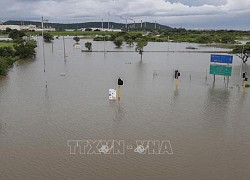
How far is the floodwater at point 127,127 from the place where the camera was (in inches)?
416

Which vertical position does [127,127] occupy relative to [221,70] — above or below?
below

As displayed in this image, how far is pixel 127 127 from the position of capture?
14.7m

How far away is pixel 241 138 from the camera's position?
13531 millimetres

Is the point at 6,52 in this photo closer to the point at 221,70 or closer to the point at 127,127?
the point at 221,70

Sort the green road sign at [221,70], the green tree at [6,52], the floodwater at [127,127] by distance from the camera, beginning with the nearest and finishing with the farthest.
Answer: the floodwater at [127,127], the green road sign at [221,70], the green tree at [6,52]

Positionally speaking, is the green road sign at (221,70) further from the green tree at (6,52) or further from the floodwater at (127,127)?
the green tree at (6,52)

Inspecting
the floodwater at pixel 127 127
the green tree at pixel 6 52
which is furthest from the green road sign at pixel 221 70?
the green tree at pixel 6 52

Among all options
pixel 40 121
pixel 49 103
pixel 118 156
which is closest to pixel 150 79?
pixel 49 103

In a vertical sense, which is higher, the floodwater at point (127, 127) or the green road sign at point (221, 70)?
the green road sign at point (221, 70)

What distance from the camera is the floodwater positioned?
10555mm

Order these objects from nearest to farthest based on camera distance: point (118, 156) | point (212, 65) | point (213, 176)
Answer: point (213, 176) → point (118, 156) → point (212, 65)

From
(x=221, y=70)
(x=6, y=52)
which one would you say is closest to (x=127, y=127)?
(x=221, y=70)

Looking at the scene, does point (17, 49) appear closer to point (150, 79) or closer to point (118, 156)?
point (150, 79)

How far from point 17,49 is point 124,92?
28.8 m
